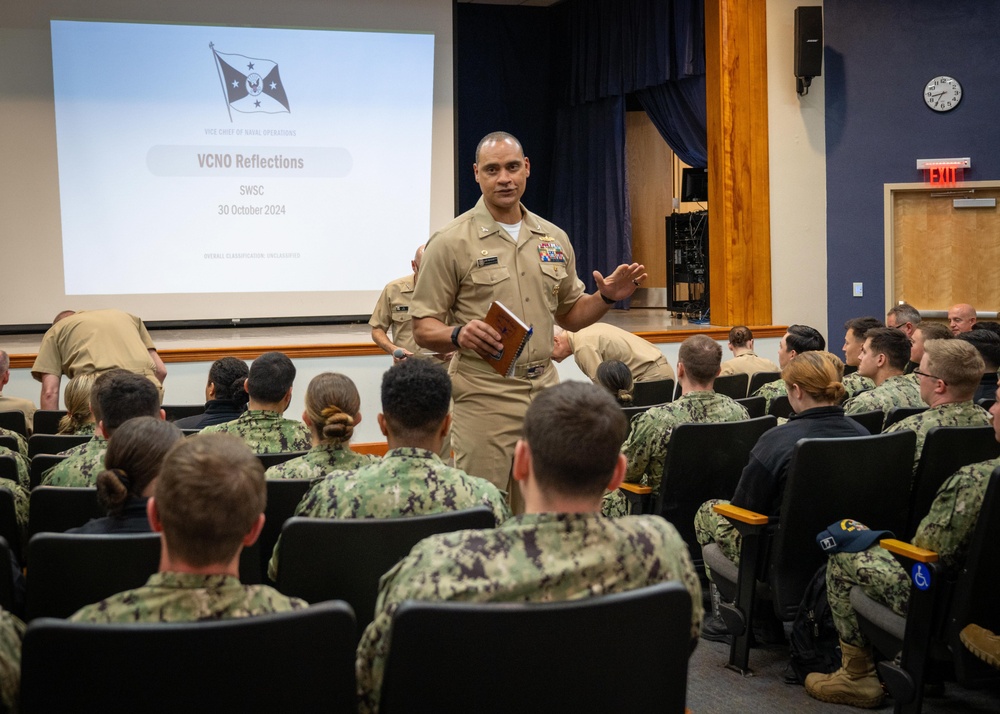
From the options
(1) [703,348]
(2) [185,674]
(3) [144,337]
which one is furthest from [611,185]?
(2) [185,674]

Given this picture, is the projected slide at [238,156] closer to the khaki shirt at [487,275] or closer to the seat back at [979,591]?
the khaki shirt at [487,275]

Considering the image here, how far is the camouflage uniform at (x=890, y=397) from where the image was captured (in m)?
3.99

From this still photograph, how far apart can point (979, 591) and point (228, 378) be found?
2843 mm

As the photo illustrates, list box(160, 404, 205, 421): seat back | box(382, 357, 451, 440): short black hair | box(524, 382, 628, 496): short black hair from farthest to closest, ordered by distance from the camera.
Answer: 1. box(160, 404, 205, 421): seat back
2. box(382, 357, 451, 440): short black hair
3. box(524, 382, 628, 496): short black hair

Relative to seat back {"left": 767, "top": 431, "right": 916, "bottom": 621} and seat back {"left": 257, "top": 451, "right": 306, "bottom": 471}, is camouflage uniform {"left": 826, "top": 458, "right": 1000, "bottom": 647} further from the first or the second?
seat back {"left": 257, "top": 451, "right": 306, "bottom": 471}

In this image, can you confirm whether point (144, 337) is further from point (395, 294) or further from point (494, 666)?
point (494, 666)

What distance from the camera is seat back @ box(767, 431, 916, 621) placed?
8.98ft

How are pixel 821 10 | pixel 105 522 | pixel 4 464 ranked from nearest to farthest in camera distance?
1. pixel 105 522
2. pixel 4 464
3. pixel 821 10

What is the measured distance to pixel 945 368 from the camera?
3.08 meters

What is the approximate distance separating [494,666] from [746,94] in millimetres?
7771

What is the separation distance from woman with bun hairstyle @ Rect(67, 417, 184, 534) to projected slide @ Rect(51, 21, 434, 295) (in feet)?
19.2

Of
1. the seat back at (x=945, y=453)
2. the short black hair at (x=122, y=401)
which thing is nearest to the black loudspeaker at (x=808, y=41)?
the seat back at (x=945, y=453)

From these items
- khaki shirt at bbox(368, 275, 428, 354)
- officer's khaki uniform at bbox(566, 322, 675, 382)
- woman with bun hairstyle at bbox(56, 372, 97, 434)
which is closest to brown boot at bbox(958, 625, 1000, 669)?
woman with bun hairstyle at bbox(56, 372, 97, 434)

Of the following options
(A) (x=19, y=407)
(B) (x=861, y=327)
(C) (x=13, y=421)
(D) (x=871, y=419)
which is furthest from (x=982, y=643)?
(A) (x=19, y=407)
